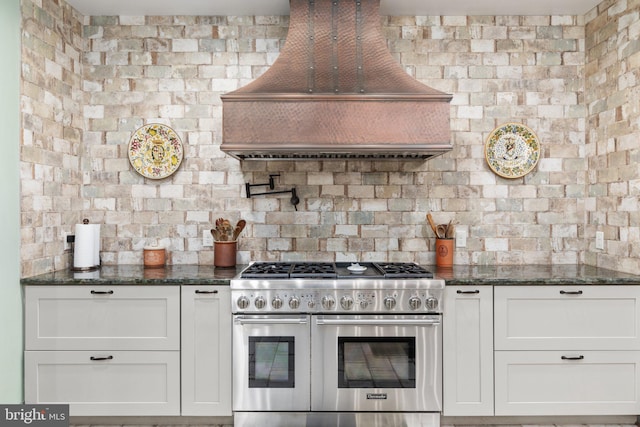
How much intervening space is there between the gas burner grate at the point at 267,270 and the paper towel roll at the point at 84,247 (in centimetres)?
114

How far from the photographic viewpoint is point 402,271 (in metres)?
2.81

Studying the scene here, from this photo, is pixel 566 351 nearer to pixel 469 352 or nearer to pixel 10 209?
pixel 469 352

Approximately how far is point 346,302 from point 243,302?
2.07ft

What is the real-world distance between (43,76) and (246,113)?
1440 millimetres

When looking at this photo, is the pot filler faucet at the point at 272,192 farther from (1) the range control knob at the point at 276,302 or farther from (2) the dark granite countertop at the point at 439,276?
(1) the range control knob at the point at 276,302

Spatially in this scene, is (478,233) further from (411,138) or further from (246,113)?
(246,113)

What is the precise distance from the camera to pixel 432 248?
3277 millimetres

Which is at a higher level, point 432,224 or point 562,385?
point 432,224

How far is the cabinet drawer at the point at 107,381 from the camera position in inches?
103

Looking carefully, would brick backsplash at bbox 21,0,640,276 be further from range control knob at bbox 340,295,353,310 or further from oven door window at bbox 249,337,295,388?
oven door window at bbox 249,337,295,388

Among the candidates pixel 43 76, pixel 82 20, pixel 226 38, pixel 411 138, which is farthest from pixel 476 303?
pixel 82 20

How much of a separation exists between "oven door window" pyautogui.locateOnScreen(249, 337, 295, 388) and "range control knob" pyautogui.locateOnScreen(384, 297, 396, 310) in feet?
2.00

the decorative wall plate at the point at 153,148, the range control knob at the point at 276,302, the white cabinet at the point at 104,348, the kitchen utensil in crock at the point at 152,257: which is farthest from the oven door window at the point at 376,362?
the decorative wall plate at the point at 153,148

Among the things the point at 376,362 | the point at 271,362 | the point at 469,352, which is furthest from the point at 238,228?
the point at 469,352
